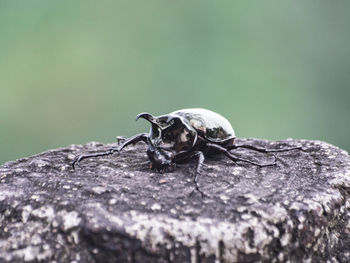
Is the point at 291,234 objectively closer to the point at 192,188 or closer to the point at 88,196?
the point at 192,188

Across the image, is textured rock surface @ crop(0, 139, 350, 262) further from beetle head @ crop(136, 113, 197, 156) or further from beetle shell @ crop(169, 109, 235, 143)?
beetle shell @ crop(169, 109, 235, 143)

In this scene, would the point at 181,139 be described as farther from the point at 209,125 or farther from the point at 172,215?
the point at 172,215

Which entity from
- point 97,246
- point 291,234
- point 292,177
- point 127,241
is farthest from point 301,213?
point 97,246

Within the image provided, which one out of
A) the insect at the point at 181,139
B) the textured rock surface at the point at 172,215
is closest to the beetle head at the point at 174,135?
the insect at the point at 181,139

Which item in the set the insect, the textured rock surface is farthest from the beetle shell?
the textured rock surface

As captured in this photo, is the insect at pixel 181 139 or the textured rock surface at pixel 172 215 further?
the insect at pixel 181 139

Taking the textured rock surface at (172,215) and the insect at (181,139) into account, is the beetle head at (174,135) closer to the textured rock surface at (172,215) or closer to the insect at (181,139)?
Answer: the insect at (181,139)
